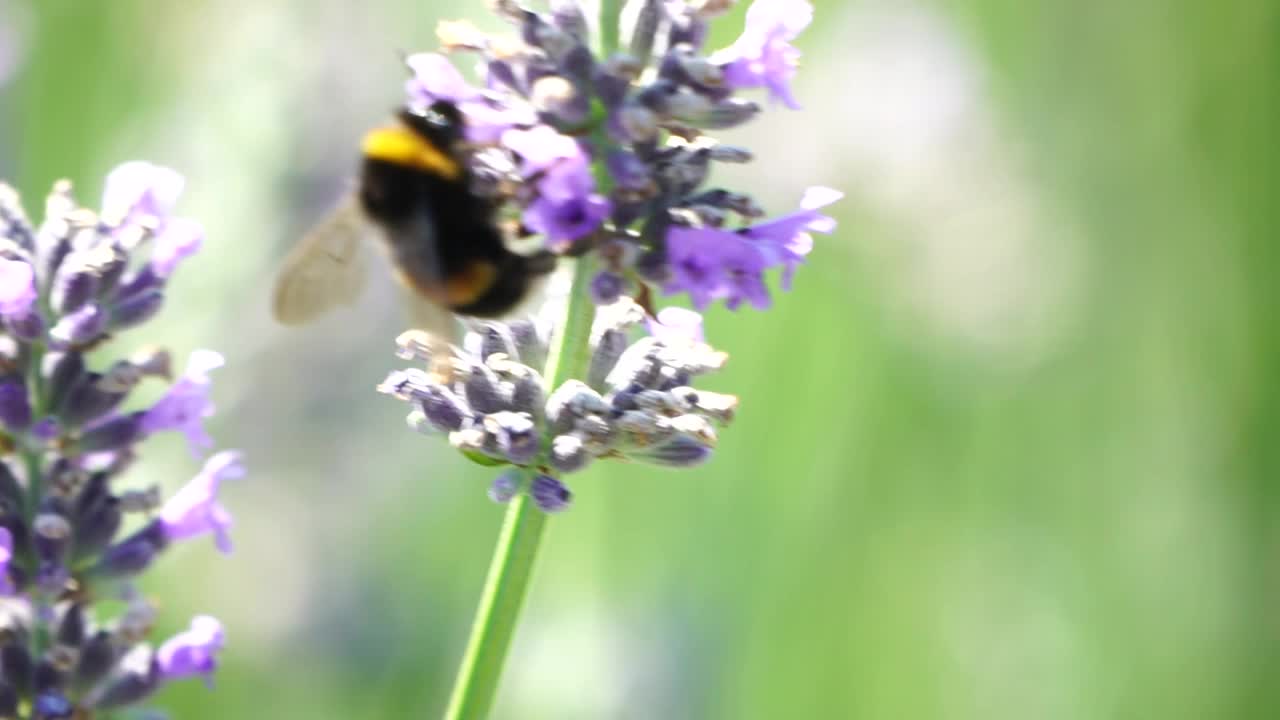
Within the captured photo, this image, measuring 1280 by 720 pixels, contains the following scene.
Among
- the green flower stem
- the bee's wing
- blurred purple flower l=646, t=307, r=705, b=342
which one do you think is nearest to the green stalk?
the green flower stem

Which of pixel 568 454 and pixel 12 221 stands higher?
pixel 12 221

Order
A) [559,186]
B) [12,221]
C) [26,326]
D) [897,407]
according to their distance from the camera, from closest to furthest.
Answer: [559,186]
[26,326]
[12,221]
[897,407]

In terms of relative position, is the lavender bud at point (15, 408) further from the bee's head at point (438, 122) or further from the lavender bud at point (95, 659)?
the bee's head at point (438, 122)

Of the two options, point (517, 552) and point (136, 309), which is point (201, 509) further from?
point (517, 552)

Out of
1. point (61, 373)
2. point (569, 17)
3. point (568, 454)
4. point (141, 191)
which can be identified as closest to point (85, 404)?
point (61, 373)

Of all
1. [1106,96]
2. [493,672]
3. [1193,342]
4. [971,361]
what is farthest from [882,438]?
[493,672]

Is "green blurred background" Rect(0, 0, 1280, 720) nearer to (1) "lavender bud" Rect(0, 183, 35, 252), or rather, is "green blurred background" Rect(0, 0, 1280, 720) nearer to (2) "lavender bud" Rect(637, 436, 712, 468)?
(1) "lavender bud" Rect(0, 183, 35, 252)

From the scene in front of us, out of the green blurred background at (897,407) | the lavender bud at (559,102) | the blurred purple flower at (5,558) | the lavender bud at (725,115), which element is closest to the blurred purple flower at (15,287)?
the blurred purple flower at (5,558)
